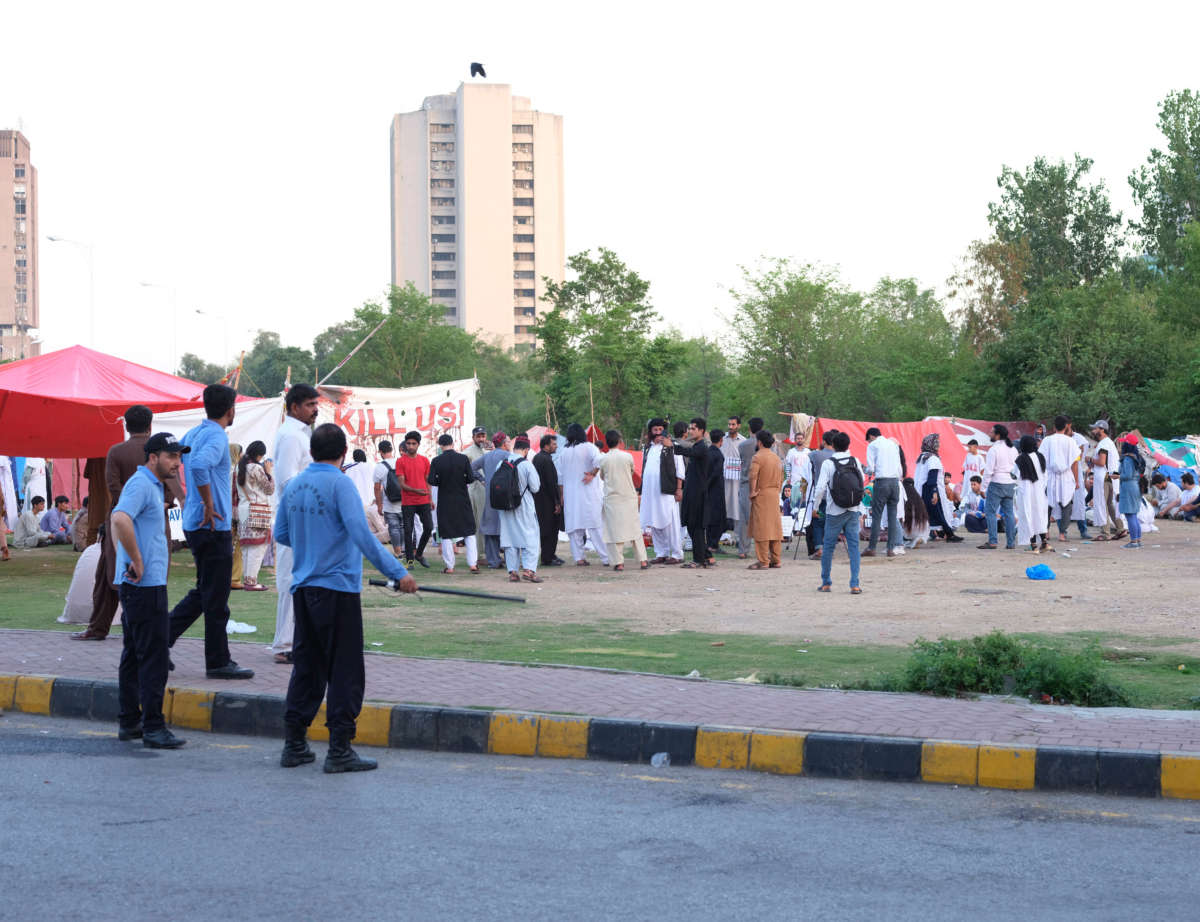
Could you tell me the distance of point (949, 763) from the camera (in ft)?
20.1

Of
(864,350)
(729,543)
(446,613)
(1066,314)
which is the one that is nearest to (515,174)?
(864,350)

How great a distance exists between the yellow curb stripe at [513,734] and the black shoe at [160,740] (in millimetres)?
1685

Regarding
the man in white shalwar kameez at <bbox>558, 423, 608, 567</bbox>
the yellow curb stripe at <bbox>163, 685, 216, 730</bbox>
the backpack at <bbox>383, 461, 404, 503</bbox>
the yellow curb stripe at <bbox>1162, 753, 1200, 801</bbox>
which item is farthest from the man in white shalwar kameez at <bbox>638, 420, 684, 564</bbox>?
the yellow curb stripe at <bbox>1162, 753, 1200, 801</bbox>

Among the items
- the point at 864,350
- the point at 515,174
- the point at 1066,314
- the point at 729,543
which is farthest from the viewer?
the point at 515,174

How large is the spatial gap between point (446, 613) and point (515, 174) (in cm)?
12974

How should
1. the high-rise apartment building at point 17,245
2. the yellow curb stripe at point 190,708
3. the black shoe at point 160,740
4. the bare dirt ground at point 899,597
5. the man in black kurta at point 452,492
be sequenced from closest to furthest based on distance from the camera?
the black shoe at point 160,740 < the yellow curb stripe at point 190,708 < the bare dirt ground at point 899,597 < the man in black kurta at point 452,492 < the high-rise apartment building at point 17,245

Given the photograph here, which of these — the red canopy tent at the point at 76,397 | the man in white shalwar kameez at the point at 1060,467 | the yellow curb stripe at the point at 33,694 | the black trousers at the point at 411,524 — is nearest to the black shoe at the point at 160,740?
the yellow curb stripe at the point at 33,694

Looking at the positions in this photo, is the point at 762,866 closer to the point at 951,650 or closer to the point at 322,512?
the point at 322,512

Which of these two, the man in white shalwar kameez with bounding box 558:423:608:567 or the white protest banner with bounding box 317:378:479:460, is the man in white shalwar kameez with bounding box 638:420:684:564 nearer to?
the man in white shalwar kameez with bounding box 558:423:608:567

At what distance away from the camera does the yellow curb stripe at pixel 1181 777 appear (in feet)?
19.0

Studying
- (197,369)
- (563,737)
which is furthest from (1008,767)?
(197,369)

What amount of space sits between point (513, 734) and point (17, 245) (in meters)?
178

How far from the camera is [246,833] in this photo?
5137 millimetres

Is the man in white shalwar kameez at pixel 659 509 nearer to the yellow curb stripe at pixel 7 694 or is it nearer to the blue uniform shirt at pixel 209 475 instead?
the blue uniform shirt at pixel 209 475
